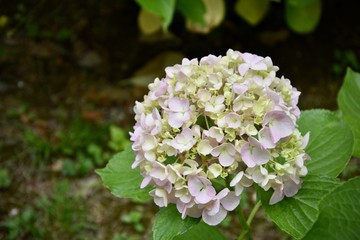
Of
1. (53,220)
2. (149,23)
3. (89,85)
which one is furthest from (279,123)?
(89,85)

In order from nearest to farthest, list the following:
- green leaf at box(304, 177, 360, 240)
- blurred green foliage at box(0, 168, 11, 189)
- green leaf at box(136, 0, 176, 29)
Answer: green leaf at box(304, 177, 360, 240)
green leaf at box(136, 0, 176, 29)
blurred green foliage at box(0, 168, 11, 189)

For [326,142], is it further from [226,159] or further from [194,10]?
[194,10]

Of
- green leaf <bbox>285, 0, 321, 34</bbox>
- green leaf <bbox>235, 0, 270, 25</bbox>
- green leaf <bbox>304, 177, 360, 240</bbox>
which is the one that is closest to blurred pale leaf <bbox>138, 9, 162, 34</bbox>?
green leaf <bbox>235, 0, 270, 25</bbox>

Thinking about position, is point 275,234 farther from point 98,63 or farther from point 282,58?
point 98,63

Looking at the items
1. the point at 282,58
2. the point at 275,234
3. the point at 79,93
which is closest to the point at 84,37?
the point at 79,93

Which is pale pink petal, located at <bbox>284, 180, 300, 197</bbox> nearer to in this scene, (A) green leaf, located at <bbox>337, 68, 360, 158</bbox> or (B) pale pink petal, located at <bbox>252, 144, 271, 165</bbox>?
(B) pale pink petal, located at <bbox>252, 144, 271, 165</bbox>

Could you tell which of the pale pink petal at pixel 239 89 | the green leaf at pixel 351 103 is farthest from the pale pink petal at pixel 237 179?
the green leaf at pixel 351 103
